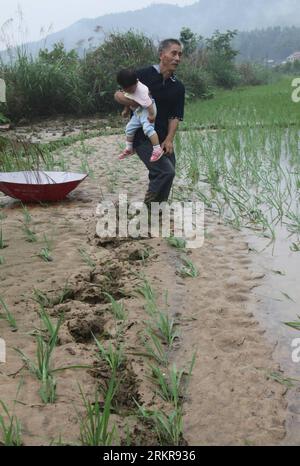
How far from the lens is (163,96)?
12.3ft

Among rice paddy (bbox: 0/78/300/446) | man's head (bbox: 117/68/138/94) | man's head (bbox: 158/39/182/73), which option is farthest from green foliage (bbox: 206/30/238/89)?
man's head (bbox: 117/68/138/94)

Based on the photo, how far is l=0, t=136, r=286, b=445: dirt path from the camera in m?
1.69

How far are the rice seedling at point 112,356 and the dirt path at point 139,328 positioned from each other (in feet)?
0.12

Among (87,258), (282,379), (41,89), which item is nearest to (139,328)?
(282,379)

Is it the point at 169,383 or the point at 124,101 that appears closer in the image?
the point at 169,383

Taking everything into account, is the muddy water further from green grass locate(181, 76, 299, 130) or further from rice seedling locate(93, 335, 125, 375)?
green grass locate(181, 76, 299, 130)

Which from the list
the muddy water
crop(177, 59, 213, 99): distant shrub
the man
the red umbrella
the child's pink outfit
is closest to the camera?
the muddy water

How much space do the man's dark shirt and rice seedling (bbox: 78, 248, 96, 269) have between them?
1148mm

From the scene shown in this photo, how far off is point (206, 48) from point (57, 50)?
5339 millimetres

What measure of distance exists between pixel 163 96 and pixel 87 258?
143 cm

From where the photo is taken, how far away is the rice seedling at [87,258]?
2975 millimetres

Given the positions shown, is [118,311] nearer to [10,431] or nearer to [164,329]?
[164,329]

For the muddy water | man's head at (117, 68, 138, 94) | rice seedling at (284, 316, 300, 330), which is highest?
man's head at (117, 68, 138, 94)

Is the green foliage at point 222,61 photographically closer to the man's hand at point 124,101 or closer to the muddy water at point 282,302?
the man's hand at point 124,101
